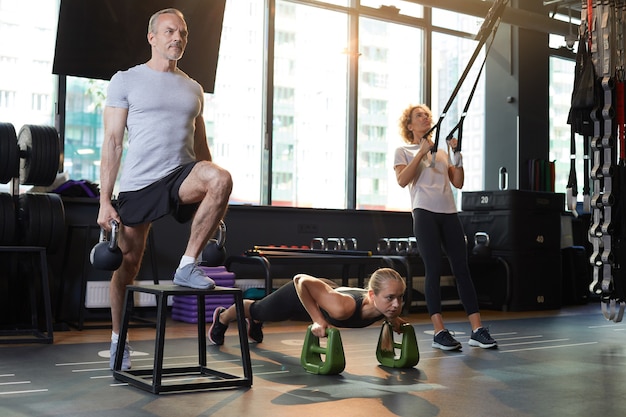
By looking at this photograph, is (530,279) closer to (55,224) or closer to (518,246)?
(518,246)

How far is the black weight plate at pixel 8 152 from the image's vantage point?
15.6ft

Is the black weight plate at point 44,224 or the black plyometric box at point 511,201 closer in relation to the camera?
the black weight plate at point 44,224

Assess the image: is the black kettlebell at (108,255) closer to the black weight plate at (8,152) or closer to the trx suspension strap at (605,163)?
the trx suspension strap at (605,163)

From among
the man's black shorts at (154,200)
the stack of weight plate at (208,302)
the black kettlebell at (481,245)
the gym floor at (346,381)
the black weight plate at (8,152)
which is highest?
the black weight plate at (8,152)

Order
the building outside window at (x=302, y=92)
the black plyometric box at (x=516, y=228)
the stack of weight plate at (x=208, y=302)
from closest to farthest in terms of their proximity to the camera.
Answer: the stack of weight plate at (x=208, y=302), the building outside window at (x=302, y=92), the black plyometric box at (x=516, y=228)

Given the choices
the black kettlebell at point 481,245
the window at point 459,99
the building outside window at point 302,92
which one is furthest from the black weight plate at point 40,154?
the window at point 459,99

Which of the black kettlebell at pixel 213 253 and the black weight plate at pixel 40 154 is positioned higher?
the black weight plate at pixel 40 154

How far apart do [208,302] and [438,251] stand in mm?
2012

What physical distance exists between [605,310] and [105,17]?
4.49m

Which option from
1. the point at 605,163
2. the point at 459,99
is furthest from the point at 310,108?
the point at 605,163

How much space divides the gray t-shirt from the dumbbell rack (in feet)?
5.62

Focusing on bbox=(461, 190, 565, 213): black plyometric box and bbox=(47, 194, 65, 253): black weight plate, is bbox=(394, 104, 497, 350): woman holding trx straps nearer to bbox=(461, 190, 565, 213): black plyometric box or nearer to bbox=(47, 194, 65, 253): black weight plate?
bbox=(47, 194, 65, 253): black weight plate

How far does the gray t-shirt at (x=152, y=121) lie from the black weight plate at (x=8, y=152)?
171 centimetres

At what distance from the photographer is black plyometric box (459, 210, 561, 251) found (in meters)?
7.14
